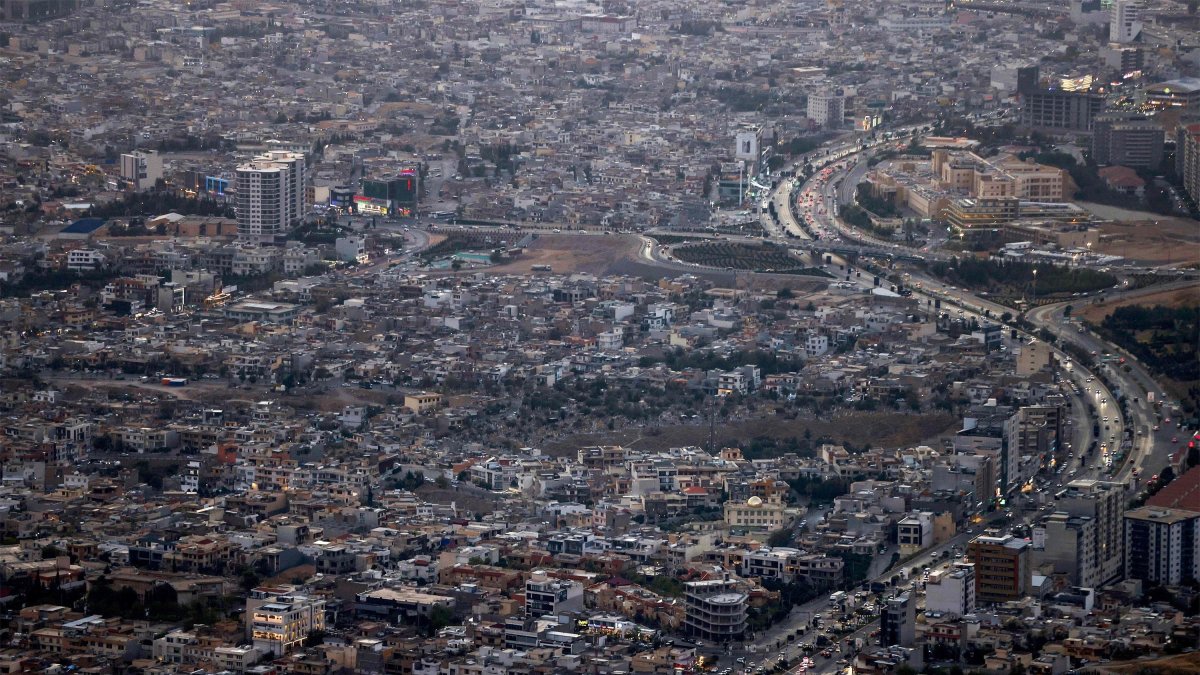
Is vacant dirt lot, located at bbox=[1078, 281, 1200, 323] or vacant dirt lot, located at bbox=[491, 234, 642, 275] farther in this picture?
vacant dirt lot, located at bbox=[491, 234, 642, 275]

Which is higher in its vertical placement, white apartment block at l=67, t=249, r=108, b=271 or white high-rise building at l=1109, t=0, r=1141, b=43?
white high-rise building at l=1109, t=0, r=1141, b=43

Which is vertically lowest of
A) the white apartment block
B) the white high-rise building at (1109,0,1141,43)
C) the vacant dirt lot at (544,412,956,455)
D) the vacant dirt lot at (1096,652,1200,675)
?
the vacant dirt lot at (1096,652,1200,675)

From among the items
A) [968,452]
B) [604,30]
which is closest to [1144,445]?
[968,452]

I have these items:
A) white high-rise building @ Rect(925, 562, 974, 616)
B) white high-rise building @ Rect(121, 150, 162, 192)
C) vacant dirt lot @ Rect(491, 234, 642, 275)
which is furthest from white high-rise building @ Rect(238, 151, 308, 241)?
white high-rise building @ Rect(925, 562, 974, 616)

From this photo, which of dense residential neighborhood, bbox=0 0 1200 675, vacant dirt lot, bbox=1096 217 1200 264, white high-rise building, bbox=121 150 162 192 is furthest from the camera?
white high-rise building, bbox=121 150 162 192

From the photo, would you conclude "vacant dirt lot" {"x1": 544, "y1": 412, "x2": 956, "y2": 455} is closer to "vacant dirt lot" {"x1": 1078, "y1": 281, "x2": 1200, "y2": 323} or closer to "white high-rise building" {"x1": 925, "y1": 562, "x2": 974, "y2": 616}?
"white high-rise building" {"x1": 925, "y1": 562, "x2": 974, "y2": 616}

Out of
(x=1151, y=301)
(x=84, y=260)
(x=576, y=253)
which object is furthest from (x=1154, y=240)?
(x=84, y=260)
